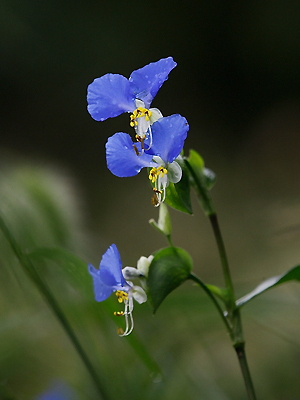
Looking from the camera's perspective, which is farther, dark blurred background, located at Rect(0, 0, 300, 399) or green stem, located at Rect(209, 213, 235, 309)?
dark blurred background, located at Rect(0, 0, 300, 399)

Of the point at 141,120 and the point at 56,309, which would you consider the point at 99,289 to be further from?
the point at 141,120

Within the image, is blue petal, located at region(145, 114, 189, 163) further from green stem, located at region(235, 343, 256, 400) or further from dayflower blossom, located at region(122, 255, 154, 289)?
green stem, located at region(235, 343, 256, 400)

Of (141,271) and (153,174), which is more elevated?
(153,174)

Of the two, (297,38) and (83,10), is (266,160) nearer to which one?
(297,38)

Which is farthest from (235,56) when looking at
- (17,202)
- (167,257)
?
(167,257)

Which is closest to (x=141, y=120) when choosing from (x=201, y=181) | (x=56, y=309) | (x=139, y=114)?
(x=139, y=114)

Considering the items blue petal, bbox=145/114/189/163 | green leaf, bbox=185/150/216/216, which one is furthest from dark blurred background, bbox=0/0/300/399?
blue petal, bbox=145/114/189/163

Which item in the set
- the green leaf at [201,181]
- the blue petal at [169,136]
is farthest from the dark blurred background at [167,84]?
the blue petal at [169,136]
